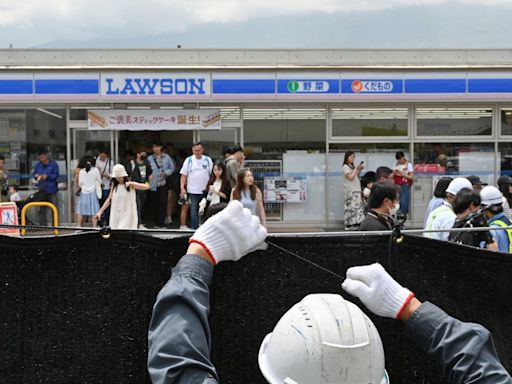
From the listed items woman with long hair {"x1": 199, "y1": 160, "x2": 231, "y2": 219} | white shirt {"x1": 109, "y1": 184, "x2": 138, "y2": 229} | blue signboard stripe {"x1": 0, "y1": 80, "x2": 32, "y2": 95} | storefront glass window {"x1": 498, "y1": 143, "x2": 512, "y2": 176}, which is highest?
blue signboard stripe {"x1": 0, "y1": 80, "x2": 32, "y2": 95}

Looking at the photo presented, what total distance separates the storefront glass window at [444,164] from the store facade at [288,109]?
22 millimetres

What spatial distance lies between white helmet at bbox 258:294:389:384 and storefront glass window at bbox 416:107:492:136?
12.2 meters

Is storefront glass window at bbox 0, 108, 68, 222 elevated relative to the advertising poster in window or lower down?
elevated

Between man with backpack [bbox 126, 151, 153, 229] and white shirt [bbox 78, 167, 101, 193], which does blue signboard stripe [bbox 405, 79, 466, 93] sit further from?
white shirt [bbox 78, 167, 101, 193]

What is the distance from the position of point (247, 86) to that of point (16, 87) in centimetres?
482

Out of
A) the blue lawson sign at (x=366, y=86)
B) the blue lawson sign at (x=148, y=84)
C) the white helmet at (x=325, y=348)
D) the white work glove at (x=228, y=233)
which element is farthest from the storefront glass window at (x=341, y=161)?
the white helmet at (x=325, y=348)

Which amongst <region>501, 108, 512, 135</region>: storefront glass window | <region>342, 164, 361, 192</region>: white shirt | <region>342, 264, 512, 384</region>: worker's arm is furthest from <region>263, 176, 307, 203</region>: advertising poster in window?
<region>342, 264, 512, 384</region>: worker's arm

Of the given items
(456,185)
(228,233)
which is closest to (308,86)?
(456,185)

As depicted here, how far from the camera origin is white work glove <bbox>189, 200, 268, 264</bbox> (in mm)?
1905

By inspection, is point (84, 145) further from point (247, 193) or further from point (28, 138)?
point (247, 193)

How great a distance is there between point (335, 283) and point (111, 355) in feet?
3.01

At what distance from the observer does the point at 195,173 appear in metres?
11.7

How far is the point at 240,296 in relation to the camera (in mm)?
2354

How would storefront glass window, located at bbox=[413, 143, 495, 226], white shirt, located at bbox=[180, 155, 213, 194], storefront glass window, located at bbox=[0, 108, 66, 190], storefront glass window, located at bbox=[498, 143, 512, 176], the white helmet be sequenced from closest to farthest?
1. the white helmet
2. white shirt, located at bbox=[180, 155, 213, 194]
3. storefront glass window, located at bbox=[0, 108, 66, 190]
4. storefront glass window, located at bbox=[413, 143, 495, 226]
5. storefront glass window, located at bbox=[498, 143, 512, 176]
